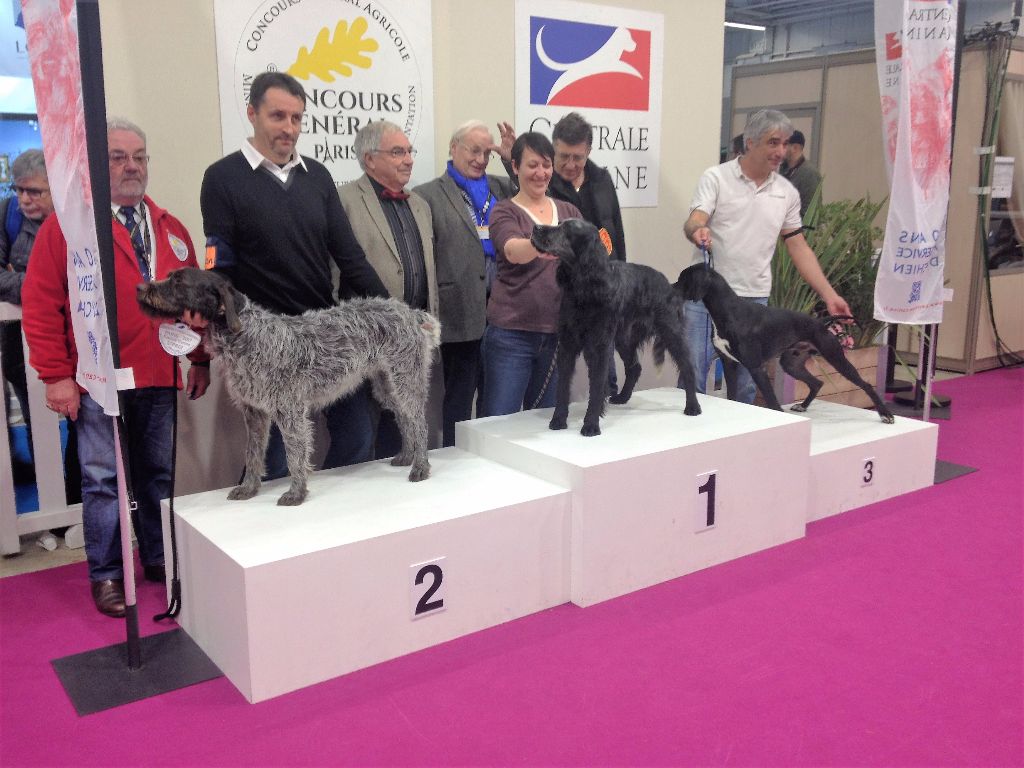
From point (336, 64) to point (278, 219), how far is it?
1.26 metres

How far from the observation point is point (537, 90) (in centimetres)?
429

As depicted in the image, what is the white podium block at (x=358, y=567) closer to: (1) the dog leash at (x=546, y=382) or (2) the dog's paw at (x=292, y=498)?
(2) the dog's paw at (x=292, y=498)

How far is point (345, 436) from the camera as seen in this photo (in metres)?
3.11

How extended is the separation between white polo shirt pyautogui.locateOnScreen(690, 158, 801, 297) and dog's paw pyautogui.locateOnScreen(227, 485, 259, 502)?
2218 mm

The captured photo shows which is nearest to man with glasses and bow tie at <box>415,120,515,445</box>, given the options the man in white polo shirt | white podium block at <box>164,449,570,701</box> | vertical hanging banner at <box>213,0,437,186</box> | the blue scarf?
the blue scarf

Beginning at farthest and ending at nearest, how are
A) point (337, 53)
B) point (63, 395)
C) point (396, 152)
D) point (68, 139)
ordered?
point (337, 53)
point (396, 152)
point (63, 395)
point (68, 139)

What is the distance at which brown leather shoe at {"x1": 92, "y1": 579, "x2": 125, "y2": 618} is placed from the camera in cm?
273

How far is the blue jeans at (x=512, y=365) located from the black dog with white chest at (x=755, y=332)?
1.98ft

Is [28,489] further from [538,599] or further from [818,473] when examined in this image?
[818,473]

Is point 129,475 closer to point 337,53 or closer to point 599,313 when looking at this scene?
point 599,313

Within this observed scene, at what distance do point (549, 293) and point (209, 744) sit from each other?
6.11ft

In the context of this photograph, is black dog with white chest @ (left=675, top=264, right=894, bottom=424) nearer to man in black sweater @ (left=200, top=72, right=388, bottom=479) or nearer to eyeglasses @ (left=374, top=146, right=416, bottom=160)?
eyeglasses @ (left=374, top=146, right=416, bottom=160)

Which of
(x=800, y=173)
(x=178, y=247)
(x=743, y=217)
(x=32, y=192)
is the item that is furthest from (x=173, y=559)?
(x=800, y=173)

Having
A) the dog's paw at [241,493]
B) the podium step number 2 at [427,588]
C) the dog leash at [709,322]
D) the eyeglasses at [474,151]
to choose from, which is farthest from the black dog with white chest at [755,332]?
the dog's paw at [241,493]
